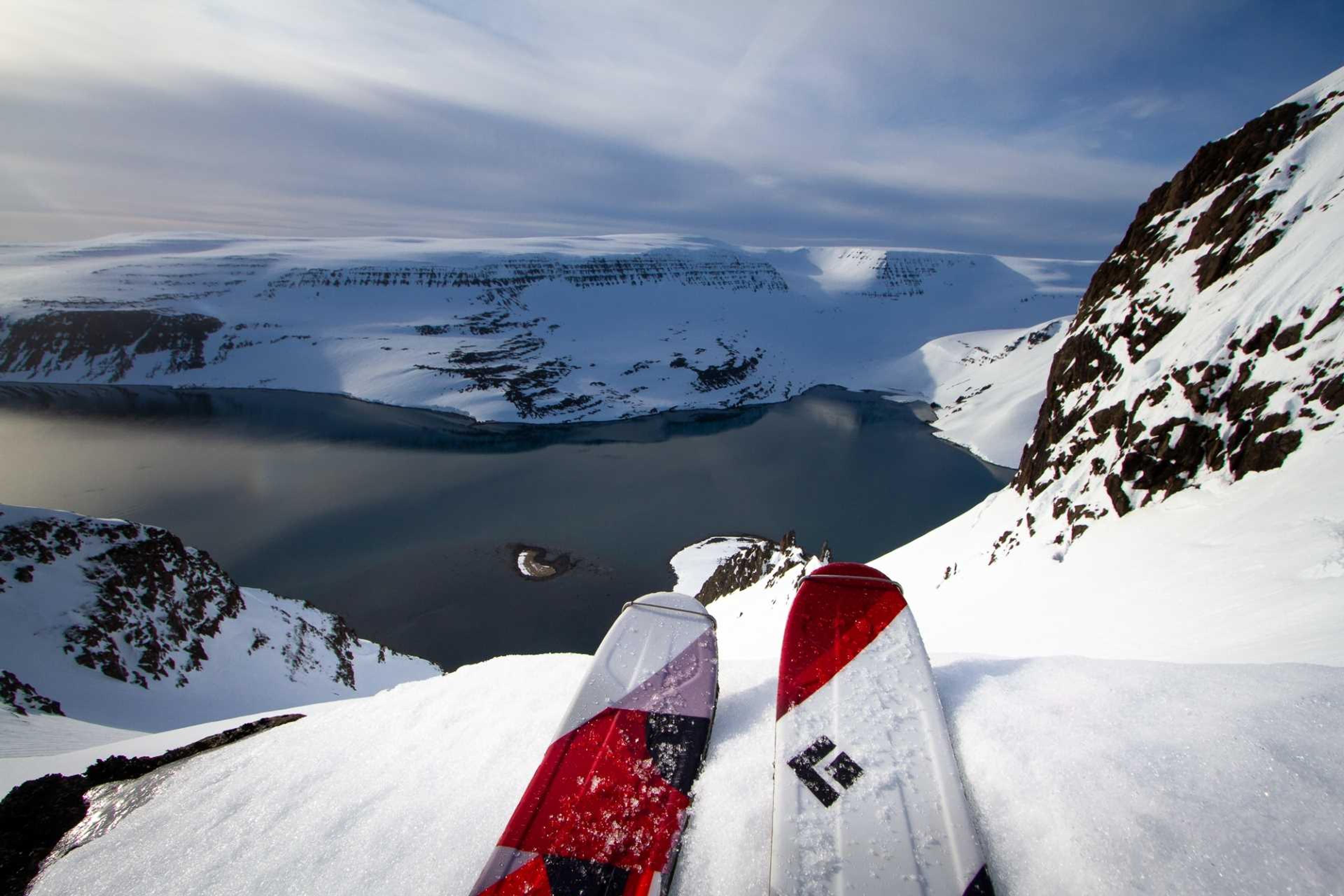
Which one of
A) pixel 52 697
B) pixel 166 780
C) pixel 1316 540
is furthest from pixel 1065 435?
pixel 52 697

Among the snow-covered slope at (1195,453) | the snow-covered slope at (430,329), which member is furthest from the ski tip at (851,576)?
the snow-covered slope at (430,329)

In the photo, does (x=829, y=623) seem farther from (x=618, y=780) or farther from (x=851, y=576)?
(x=618, y=780)

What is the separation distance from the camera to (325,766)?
13.7ft

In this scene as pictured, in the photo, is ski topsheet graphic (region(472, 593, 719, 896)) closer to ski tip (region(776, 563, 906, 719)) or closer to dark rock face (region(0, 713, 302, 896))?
ski tip (region(776, 563, 906, 719))

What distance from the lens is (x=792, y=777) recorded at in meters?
3.38

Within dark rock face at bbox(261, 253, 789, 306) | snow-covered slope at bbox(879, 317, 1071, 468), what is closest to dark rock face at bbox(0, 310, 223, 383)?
dark rock face at bbox(261, 253, 789, 306)

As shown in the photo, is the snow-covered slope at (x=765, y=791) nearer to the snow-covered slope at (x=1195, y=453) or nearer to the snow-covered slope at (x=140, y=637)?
the snow-covered slope at (x=1195, y=453)

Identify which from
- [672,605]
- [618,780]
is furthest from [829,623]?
[618,780]

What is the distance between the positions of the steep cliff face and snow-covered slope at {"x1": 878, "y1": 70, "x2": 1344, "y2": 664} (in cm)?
5

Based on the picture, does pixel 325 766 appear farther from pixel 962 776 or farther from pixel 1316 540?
pixel 1316 540

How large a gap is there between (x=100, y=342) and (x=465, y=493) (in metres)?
112

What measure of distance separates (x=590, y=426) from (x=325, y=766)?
3141 inches

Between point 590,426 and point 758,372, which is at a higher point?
point 758,372

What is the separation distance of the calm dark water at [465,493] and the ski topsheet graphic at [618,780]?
87.2 ft
